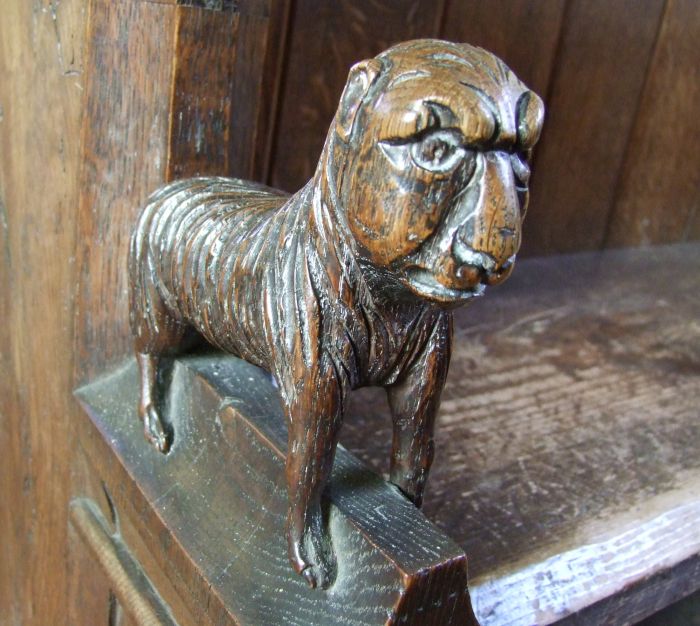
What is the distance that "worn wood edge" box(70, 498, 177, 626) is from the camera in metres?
0.57

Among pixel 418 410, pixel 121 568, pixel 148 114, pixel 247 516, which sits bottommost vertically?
pixel 121 568

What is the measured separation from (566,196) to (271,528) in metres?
0.77

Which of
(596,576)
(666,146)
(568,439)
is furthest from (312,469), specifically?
(666,146)

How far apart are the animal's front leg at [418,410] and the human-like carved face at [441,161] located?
74 mm

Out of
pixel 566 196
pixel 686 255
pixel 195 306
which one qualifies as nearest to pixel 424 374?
pixel 195 306

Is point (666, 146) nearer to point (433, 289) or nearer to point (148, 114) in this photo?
point (148, 114)

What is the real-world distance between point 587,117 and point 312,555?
81 cm

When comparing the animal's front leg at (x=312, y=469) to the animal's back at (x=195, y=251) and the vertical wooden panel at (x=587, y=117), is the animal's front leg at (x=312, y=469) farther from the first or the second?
the vertical wooden panel at (x=587, y=117)

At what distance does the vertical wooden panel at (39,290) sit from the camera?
0.64 m

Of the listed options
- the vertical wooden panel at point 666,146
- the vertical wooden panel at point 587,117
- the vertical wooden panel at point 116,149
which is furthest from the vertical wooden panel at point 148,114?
the vertical wooden panel at point 666,146

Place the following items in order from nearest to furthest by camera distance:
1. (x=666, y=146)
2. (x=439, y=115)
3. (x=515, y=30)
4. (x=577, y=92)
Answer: (x=439, y=115) → (x=515, y=30) → (x=577, y=92) → (x=666, y=146)

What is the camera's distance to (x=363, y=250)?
0.35m

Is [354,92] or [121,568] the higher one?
[354,92]

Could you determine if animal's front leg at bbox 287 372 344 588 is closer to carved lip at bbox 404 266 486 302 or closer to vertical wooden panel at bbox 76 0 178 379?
carved lip at bbox 404 266 486 302
